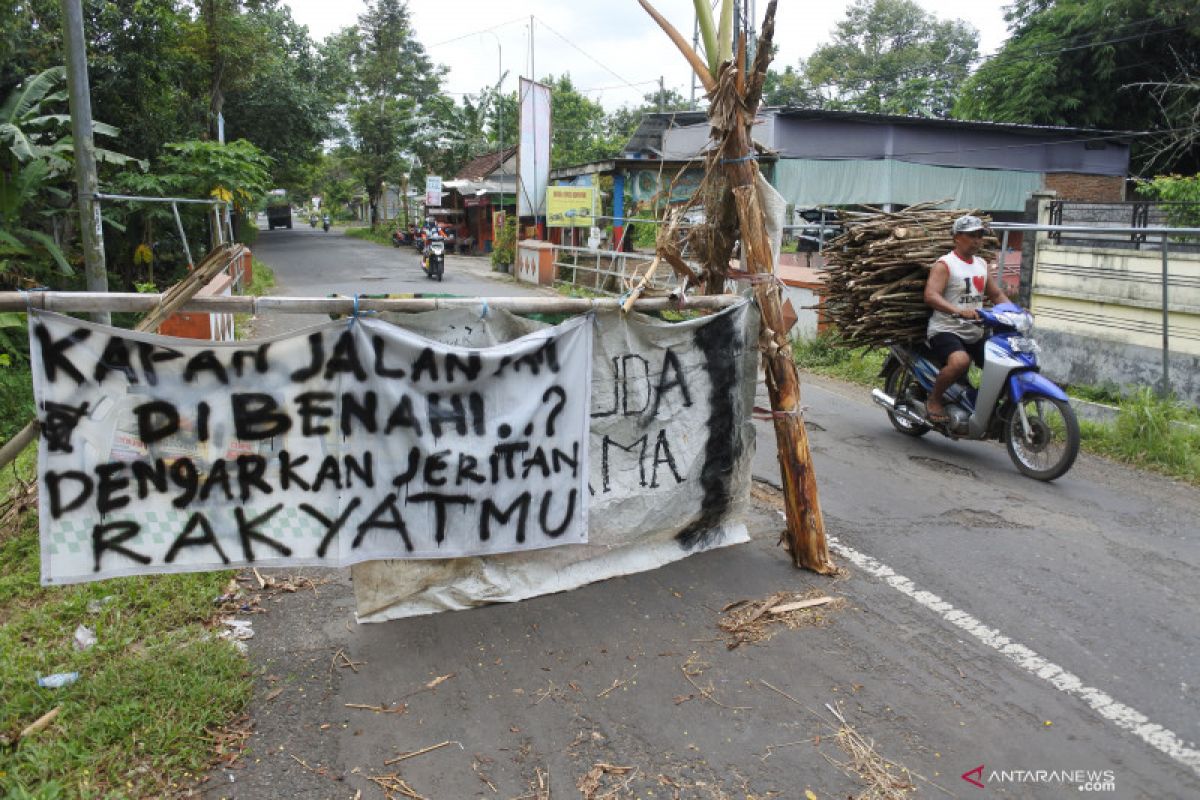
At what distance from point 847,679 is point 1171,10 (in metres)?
29.3

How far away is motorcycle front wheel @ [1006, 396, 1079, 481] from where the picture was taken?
20.8ft

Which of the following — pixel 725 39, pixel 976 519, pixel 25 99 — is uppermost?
pixel 25 99

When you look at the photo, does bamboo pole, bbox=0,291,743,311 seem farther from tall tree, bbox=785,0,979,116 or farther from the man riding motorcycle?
tall tree, bbox=785,0,979,116

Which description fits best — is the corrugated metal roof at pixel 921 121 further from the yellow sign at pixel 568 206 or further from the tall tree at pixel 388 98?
the tall tree at pixel 388 98

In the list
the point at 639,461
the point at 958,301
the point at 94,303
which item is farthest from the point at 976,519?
the point at 94,303

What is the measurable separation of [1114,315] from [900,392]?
294cm

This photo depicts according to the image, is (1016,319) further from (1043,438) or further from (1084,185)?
(1084,185)

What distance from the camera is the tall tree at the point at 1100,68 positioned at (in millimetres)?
26609

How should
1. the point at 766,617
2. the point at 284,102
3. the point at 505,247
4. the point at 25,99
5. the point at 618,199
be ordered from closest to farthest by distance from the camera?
the point at 766,617, the point at 25,99, the point at 505,247, the point at 618,199, the point at 284,102

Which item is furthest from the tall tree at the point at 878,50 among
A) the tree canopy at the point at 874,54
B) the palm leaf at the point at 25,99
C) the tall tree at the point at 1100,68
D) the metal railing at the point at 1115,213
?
the palm leaf at the point at 25,99

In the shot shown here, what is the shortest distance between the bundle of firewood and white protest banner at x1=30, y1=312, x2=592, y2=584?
4.00 meters

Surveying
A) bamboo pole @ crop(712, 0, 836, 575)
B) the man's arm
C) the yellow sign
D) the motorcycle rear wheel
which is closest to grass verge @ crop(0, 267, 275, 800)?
bamboo pole @ crop(712, 0, 836, 575)

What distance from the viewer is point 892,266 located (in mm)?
7469

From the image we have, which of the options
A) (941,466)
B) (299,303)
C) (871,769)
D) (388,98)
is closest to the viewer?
(871,769)
